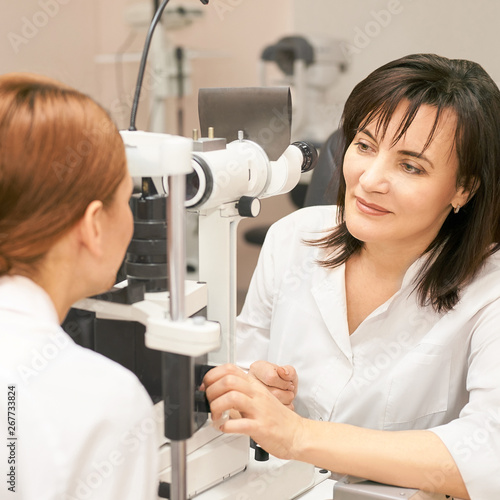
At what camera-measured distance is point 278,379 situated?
1.21 metres

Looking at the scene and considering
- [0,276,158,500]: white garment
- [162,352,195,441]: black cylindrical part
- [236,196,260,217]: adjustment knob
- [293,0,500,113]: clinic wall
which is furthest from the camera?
[293,0,500,113]: clinic wall

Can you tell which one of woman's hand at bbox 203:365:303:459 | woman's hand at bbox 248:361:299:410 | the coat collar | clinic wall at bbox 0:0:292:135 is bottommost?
woman's hand at bbox 248:361:299:410

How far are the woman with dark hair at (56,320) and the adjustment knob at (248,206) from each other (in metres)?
0.24

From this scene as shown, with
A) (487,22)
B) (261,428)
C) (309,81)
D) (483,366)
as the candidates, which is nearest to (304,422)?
(261,428)

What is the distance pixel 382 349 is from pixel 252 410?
0.40 metres

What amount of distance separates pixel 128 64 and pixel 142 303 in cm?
244

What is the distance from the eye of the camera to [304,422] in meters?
1.04

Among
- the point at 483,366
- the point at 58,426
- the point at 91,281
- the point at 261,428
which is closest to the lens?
the point at 58,426

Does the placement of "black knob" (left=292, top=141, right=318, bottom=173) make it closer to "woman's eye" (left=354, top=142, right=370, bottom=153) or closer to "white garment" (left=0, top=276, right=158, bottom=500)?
"woman's eye" (left=354, top=142, right=370, bottom=153)

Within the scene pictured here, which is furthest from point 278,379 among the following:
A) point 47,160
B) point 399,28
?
point 399,28

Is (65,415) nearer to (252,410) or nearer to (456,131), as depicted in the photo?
(252,410)

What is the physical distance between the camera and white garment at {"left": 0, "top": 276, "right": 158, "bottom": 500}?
0.65m

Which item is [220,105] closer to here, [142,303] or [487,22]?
[142,303]

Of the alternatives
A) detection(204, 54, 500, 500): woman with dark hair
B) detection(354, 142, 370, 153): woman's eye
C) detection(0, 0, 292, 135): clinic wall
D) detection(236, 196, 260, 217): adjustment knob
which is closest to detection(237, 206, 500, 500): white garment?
detection(204, 54, 500, 500): woman with dark hair
